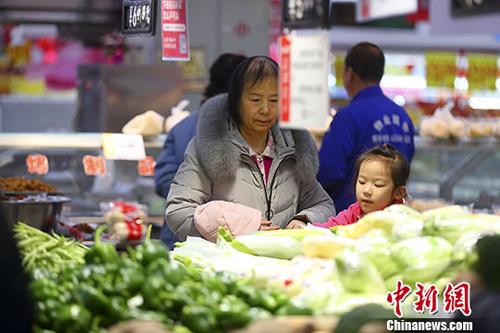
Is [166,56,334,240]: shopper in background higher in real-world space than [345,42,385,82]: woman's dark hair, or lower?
lower

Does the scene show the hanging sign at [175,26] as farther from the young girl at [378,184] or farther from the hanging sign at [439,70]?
the hanging sign at [439,70]

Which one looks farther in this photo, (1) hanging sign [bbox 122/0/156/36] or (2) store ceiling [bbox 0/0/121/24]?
(2) store ceiling [bbox 0/0/121/24]

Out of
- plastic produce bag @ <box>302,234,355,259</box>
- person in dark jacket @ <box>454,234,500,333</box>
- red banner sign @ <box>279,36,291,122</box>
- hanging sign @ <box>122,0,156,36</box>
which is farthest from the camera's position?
hanging sign @ <box>122,0,156,36</box>

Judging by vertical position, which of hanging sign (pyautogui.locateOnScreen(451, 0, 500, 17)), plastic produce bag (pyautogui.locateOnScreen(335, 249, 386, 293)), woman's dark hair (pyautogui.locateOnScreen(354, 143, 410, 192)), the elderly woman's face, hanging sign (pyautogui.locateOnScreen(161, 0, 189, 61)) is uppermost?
hanging sign (pyautogui.locateOnScreen(451, 0, 500, 17))

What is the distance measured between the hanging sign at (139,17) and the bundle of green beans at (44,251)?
1.50m

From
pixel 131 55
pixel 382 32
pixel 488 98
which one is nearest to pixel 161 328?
pixel 131 55

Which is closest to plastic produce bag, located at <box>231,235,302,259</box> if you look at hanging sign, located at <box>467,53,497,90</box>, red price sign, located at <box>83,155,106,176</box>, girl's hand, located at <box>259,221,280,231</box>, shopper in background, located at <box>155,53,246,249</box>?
→ girl's hand, located at <box>259,221,280,231</box>

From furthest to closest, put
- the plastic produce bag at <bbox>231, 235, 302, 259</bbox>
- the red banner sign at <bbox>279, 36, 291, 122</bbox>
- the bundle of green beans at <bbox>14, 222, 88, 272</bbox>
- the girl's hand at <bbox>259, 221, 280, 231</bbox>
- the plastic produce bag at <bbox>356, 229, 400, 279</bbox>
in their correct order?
the girl's hand at <bbox>259, 221, 280, 231</bbox> → the plastic produce bag at <bbox>231, 235, 302, 259</bbox> → the bundle of green beans at <bbox>14, 222, 88, 272</bbox> → the red banner sign at <bbox>279, 36, 291, 122</bbox> → the plastic produce bag at <bbox>356, 229, 400, 279</bbox>

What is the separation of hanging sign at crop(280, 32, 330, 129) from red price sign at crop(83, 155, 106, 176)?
3.78m

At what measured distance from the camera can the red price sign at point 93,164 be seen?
24.2 ft

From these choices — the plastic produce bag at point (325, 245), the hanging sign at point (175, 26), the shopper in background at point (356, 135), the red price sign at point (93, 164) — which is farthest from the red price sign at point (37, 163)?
the plastic produce bag at point (325, 245)

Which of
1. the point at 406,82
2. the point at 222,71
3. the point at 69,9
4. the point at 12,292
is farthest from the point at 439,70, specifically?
the point at 12,292

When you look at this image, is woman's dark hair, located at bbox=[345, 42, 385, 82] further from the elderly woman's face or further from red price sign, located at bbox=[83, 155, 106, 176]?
red price sign, located at bbox=[83, 155, 106, 176]

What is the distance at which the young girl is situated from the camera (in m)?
4.81
